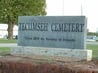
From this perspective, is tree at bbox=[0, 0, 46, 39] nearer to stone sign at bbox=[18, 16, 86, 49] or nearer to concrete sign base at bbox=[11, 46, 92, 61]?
stone sign at bbox=[18, 16, 86, 49]

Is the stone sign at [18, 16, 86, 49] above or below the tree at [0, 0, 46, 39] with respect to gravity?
below

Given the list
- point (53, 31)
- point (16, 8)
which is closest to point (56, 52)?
point (53, 31)

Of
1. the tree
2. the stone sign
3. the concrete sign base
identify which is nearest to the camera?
the concrete sign base

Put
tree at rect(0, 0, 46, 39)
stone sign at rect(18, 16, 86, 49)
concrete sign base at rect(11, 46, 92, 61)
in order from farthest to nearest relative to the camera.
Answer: tree at rect(0, 0, 46, 39) < stone sign at rect(18, 16, 86, 49) < concrete sign base at rect(11, 46, 92, 61)

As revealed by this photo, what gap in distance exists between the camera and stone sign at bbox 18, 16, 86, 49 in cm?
1460

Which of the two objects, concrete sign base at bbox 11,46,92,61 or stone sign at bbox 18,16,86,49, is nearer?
concrete sign base at bbox 11,46,92,61

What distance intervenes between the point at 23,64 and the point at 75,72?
1.84m

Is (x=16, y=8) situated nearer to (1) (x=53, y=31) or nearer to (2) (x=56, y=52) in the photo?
(1) (x=53, y=31)

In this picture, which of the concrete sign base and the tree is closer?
the concrete sign base

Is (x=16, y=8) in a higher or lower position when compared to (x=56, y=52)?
higher

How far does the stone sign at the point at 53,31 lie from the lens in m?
14.6

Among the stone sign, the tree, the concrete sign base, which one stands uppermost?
the tree

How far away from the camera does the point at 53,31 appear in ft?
49.8

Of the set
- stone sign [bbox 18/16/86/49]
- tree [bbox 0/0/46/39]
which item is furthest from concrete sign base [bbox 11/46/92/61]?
tree [bbox 0/0/46/39]
